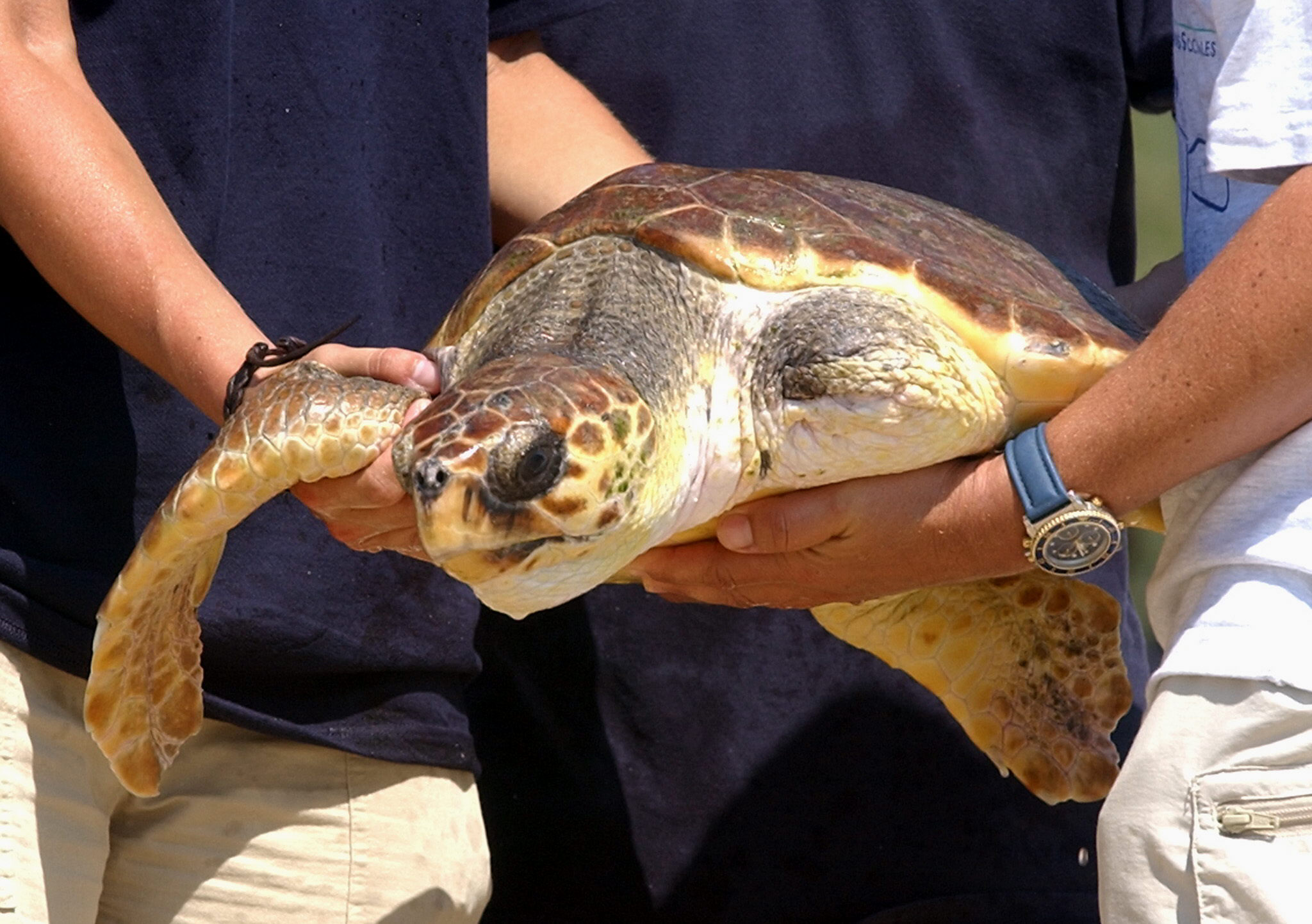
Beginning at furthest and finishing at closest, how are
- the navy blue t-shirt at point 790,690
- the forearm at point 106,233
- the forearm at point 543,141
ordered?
1. the navy blue t-shirt at point 790,690
2. the forearm at point 543,141
3. the forearm at point 106,233

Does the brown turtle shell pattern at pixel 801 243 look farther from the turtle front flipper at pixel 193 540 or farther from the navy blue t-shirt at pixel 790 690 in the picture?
the navy blue t-shirt at pixel 790 690

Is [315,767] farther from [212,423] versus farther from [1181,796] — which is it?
[1181,796]

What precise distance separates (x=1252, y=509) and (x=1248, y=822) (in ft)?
0.87

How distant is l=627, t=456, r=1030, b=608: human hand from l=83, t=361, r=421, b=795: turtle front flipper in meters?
0.39

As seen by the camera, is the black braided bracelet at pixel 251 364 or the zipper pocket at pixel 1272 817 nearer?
the zipper pocket at pixel 1272 817

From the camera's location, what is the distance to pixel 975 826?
87.8 inches

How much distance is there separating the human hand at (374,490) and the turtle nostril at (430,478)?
11cm

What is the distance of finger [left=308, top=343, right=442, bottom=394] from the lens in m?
1.46

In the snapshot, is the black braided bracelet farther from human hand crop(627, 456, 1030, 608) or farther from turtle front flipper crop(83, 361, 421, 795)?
human hand crop(627, 456, 1030, 608)

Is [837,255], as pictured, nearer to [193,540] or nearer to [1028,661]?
Answer: [1028,661]

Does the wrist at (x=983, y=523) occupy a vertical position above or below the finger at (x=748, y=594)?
above

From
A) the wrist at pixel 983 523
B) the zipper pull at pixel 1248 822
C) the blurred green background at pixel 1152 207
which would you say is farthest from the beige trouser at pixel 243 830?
the blurred green background at pixel 1152 207

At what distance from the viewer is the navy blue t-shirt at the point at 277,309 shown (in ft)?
5.11

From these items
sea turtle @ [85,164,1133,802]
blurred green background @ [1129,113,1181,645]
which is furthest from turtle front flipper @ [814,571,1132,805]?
blurred green background @ [1129,113,1181,645]
